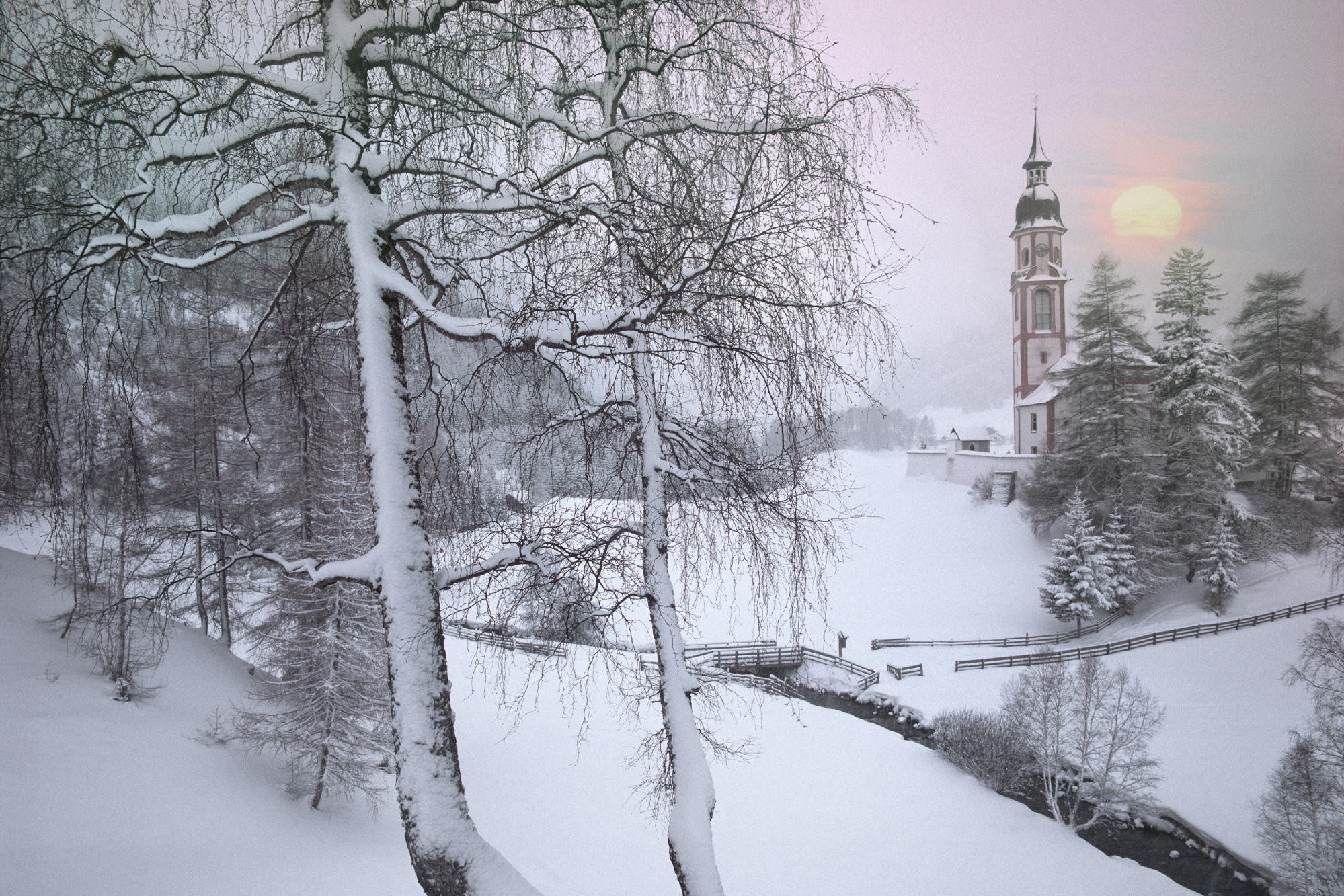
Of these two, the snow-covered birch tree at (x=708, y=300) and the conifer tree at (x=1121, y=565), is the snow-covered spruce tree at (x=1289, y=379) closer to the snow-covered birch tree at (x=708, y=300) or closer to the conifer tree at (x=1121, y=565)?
the conifer tree at (x=1121, y=565)

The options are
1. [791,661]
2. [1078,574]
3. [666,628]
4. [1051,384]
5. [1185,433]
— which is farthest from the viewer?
[1051,384]

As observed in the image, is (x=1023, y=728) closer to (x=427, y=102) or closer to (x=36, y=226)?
(x=427, y=102)

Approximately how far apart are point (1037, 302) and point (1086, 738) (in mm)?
15160

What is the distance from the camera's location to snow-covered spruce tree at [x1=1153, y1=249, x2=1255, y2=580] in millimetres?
14336

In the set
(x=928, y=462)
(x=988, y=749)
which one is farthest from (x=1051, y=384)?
(x=988, y=749)

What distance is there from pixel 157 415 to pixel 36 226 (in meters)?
6.05

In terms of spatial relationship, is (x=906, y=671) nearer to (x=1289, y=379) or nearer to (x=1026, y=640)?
(x=1026, y=640)

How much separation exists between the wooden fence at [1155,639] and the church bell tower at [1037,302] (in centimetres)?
703

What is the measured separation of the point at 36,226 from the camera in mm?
2762

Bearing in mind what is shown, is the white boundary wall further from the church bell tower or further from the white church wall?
the church bell tower

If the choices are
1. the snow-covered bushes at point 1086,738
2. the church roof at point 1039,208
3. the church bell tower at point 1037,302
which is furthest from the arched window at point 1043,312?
the snow-covered bushes at point 1086,738

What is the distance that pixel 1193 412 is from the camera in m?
14.9

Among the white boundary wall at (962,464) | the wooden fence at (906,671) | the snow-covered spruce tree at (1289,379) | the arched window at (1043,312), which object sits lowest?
the wooden fence at (906,671)

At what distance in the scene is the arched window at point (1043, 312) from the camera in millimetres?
20234
